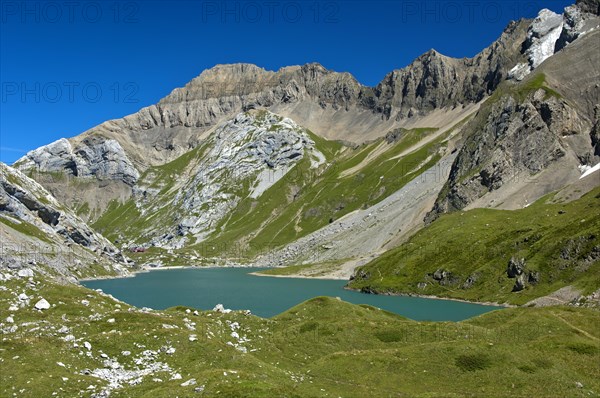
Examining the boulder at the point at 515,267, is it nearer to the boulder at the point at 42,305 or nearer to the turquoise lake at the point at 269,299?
the turquoise lake at the point at 269,299

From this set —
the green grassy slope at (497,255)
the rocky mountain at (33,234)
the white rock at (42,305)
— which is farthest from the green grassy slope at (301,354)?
the rocky mountain at (33,234)

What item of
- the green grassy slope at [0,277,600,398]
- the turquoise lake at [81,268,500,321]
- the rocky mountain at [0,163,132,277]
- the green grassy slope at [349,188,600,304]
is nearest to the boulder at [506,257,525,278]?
the green grassy slope at [349,188,600,304]

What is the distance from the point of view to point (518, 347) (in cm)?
4128

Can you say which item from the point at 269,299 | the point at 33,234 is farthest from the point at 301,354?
the point at 33,234

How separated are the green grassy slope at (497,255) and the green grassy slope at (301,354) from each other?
5249 centimetres

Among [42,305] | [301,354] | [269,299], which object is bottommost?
[301,354]

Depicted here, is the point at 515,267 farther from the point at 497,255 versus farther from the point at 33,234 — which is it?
the point at 33,234

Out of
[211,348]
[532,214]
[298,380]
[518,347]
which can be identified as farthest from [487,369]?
[532,214]

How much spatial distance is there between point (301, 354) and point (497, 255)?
99.9 meters

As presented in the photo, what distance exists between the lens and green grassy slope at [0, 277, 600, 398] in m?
33.1

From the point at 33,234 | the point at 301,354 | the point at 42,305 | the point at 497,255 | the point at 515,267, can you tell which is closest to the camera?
the point at 301,354

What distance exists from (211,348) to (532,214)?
13320cm

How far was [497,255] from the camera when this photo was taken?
13300 centimetres

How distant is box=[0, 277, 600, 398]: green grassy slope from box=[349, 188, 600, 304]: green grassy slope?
52.5 meters
